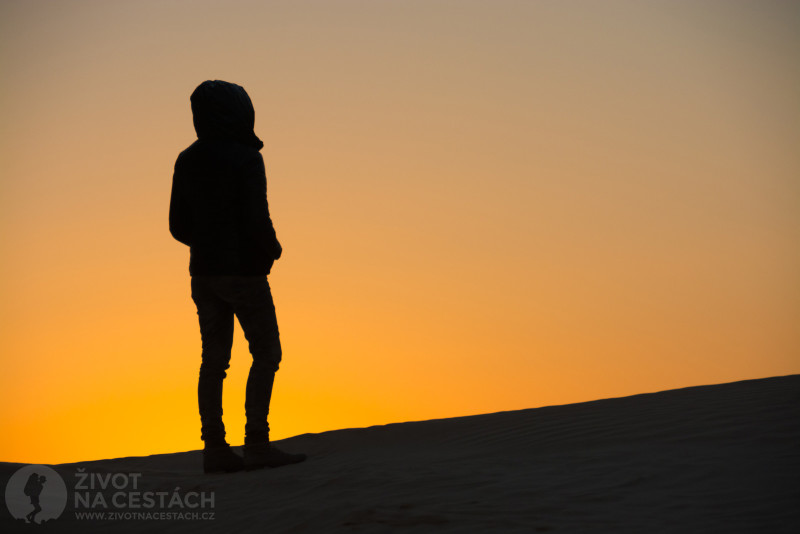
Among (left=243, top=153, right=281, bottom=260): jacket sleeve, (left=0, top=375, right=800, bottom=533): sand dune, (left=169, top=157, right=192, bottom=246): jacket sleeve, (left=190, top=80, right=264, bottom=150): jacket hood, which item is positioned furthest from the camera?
(left=169, top=157, right=192, bottom=246): jacket sleeve

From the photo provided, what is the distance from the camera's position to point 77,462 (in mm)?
8320

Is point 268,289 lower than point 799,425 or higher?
higher

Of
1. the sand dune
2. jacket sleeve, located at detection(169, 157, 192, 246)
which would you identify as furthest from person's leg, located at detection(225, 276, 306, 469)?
jacket sleeve, located at detection(169, 157, 192, 246)

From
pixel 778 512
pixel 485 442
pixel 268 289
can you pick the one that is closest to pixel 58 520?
pixel 268 289

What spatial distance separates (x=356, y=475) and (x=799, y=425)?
290 centimetres

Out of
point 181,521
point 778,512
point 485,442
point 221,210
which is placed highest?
point 221,210

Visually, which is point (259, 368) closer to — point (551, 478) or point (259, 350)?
point (259, 350)

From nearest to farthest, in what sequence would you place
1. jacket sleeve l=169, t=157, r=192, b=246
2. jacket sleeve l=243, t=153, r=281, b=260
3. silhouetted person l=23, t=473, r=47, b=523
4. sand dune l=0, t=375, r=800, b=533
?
sand dune l=0, t=375, r=800, b=533
silhouetted person l=23, t=473, r=47, b=523
jacket sleeve l=243, t=153, r=281, b=260
jacket sleeve l=169, t=157, r=192, b=246

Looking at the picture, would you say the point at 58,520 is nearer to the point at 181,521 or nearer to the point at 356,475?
the point at 181,521

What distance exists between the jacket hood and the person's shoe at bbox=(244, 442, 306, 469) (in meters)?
2.33

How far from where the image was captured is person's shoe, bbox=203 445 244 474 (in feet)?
21.0

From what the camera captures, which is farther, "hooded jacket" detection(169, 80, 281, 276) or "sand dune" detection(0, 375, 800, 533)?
"hooded jacket" detection(169, 80, 281, 276)

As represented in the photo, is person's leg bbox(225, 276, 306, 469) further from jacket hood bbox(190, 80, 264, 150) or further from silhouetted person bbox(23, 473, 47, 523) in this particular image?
silhouetted person bbox(23, 473, 47, 523)

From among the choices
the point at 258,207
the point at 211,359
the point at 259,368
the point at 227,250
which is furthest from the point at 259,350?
the point at 258,207
